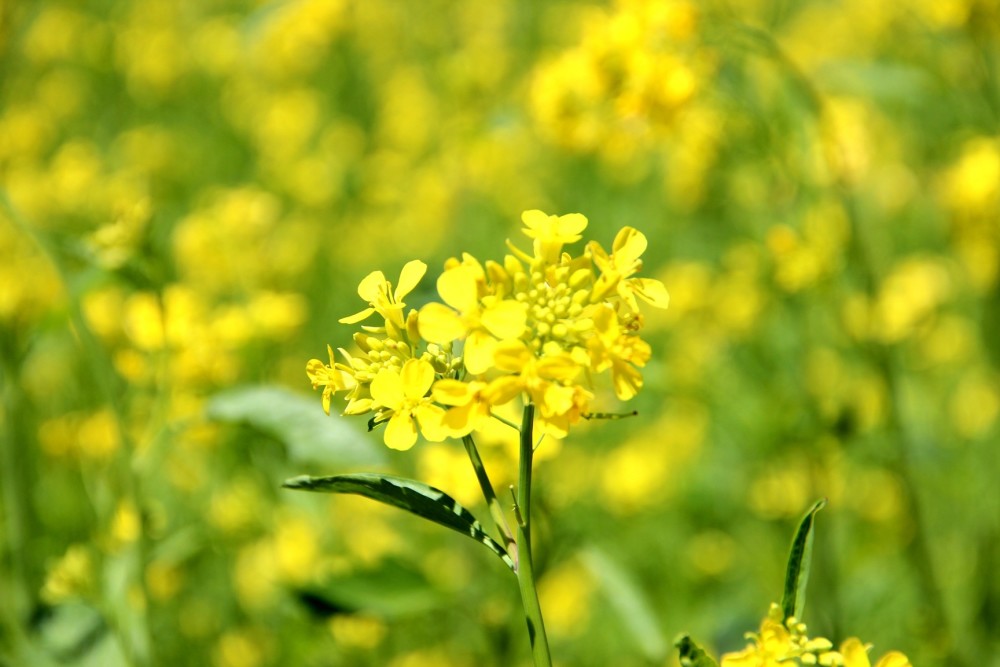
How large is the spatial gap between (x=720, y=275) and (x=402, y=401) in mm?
2857

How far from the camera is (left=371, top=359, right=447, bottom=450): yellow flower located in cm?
82

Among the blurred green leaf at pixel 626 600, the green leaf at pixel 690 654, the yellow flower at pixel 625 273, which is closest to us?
the green leaf at pixel 690 654

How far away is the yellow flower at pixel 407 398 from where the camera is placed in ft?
2.69

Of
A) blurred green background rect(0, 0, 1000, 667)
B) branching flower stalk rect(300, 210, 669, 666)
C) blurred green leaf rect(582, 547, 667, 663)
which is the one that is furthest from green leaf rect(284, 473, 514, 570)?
blurred green leaf rect(582, 547, 667, 663)

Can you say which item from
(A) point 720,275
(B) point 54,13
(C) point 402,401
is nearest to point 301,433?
(C) point 402,401

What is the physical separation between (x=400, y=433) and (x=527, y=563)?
0.15 m

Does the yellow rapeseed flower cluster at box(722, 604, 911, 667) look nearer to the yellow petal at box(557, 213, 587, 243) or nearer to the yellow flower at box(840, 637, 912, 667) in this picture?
the yellow flower at box(840, 637, 912, 667)

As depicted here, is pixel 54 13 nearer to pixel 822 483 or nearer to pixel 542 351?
pixel 822 483

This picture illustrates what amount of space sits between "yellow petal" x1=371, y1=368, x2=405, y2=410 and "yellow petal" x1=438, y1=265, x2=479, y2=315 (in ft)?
0.26

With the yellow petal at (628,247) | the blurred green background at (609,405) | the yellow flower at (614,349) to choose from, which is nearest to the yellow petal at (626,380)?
the yellow flower at (614,349)

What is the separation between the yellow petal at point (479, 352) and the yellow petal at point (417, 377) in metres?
0.04

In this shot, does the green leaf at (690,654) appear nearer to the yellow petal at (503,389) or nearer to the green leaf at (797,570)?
the green leaf at (797,570)

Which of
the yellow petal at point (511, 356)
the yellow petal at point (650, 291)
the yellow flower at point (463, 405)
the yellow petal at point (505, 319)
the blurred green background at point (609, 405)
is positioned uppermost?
the blurred green background at point (609, 405)

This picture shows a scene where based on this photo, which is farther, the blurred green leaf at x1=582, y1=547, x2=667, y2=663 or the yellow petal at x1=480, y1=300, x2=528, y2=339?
the blurred green leaf at x1=582, y1=547, x2=667, y2=663
